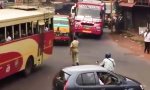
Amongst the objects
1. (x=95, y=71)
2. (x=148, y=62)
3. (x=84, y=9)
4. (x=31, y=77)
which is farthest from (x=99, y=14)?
(x=95, y=71)

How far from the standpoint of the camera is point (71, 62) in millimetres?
26844

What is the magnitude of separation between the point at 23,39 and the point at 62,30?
13.8m

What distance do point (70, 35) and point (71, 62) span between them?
903cm

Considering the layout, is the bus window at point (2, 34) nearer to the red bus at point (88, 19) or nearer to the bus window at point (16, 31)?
the bus window at point (16, 31)

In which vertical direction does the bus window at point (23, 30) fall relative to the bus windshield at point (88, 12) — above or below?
above

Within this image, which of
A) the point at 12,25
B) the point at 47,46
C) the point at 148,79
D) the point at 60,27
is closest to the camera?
the point at 12,25

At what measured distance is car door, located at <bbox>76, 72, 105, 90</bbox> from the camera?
14.9 meters

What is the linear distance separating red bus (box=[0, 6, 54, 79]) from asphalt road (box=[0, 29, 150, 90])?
23.6 inches

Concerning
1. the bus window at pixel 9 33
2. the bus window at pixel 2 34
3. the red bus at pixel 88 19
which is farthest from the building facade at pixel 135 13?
the bus window at pixel 2 34

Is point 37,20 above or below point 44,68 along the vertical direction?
above

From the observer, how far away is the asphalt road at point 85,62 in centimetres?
2046

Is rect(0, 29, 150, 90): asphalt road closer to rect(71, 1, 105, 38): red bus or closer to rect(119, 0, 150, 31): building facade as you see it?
rect(71, 1, 105, 38): red bus

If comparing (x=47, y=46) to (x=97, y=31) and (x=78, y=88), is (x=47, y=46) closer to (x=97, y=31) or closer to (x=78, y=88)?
(x=78, y=88)

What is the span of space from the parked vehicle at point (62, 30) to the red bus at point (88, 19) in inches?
190
